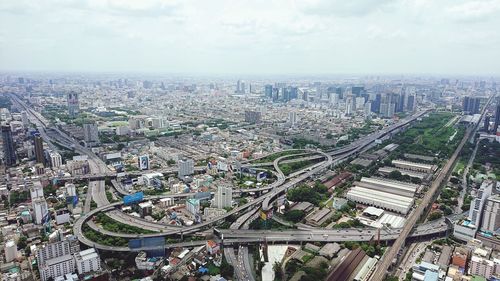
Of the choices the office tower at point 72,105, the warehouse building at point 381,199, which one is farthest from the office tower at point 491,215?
the office tower at point 72,105

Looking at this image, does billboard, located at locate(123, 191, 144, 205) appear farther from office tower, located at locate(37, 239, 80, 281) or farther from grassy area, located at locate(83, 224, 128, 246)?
office tower, located at locate(37, 239, 80, 281)

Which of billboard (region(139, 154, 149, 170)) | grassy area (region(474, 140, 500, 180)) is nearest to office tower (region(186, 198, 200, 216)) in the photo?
billboard (region(139, 154, 149, 170))

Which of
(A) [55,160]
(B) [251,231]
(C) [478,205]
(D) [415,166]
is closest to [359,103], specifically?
(D) [415,166]

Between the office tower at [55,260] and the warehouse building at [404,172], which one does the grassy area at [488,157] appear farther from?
the office tower at [55,260]

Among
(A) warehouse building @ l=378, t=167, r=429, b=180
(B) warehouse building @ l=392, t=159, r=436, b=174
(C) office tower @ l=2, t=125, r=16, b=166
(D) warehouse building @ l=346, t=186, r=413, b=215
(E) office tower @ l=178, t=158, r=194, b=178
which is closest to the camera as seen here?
(D) warehouse building @ l=346, t=186, r=413, b=215

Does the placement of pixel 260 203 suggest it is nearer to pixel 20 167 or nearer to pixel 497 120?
pixel 20 167
